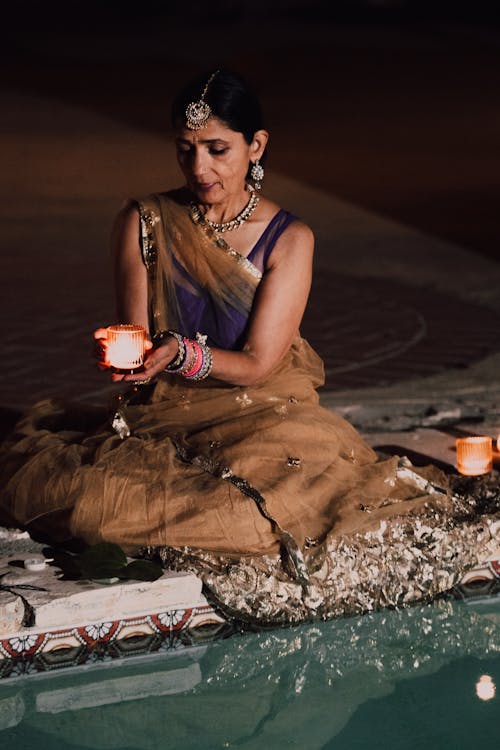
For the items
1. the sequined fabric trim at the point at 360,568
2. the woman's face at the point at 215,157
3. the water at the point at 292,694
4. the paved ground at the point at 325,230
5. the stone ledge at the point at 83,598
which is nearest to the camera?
the water at the point at 292,694

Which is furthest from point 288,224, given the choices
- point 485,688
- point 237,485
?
point 485,688

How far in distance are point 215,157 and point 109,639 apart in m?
1.37

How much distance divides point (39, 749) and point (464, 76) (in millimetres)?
17063

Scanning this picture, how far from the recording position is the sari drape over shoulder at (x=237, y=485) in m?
4.04

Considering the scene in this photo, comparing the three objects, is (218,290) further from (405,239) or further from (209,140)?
(405,239)

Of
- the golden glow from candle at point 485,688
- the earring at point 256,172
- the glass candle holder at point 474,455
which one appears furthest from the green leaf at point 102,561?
the glass candle holder at point 474,455

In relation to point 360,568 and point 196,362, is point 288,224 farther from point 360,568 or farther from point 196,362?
point 360,568

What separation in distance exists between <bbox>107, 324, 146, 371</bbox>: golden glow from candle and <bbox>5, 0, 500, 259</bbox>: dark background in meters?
5.90

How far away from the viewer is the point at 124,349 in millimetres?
3932

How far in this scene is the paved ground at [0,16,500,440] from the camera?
6613 mm

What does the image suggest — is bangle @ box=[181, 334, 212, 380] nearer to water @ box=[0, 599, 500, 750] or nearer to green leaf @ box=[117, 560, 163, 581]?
green leaf @ box=[117, 560, 163, 581]

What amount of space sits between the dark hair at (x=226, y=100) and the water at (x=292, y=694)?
143 centimetres

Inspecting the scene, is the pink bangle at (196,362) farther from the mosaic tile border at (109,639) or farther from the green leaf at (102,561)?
the mosaic tile border at (109,639)

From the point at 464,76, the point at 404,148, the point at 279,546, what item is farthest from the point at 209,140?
Result: the point at 464,76
